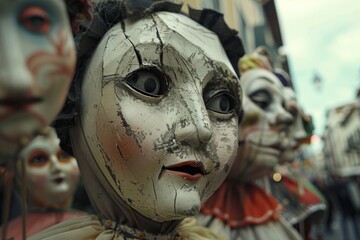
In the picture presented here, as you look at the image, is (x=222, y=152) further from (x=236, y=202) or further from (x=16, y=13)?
(x=236, y=202)

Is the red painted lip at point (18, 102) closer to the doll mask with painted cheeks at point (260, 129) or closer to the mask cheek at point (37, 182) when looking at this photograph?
the mask cheek at point (37, 182)

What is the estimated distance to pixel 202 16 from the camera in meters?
1.18

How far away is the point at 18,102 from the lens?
55 centimetres

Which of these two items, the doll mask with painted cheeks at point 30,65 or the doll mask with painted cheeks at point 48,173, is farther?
the doll mask with painted cheeks at point 48,173

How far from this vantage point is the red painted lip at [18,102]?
21.4 inches

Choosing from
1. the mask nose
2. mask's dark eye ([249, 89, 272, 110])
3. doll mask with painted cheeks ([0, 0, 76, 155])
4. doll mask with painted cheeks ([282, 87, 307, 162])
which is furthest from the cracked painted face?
doll mask with painted cheeks ([282, 87, 307, 162])

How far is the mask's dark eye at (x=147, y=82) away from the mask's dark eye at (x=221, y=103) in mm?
137

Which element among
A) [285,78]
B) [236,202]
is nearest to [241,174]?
[236,202]

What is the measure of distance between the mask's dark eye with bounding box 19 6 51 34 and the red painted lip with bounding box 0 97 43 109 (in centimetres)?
9

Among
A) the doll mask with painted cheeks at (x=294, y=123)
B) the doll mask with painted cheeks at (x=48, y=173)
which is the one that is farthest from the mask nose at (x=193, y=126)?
the doll mask with painted cheeks at (x=294, y=123)

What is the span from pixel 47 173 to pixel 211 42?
2.90 feet

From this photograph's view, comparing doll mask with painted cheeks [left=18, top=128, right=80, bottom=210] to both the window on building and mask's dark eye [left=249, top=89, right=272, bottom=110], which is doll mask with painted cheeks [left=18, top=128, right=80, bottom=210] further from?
the window on building

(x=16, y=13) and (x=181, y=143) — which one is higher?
(x=16, y=13)

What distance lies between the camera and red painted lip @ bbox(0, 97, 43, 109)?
0.54 metres
